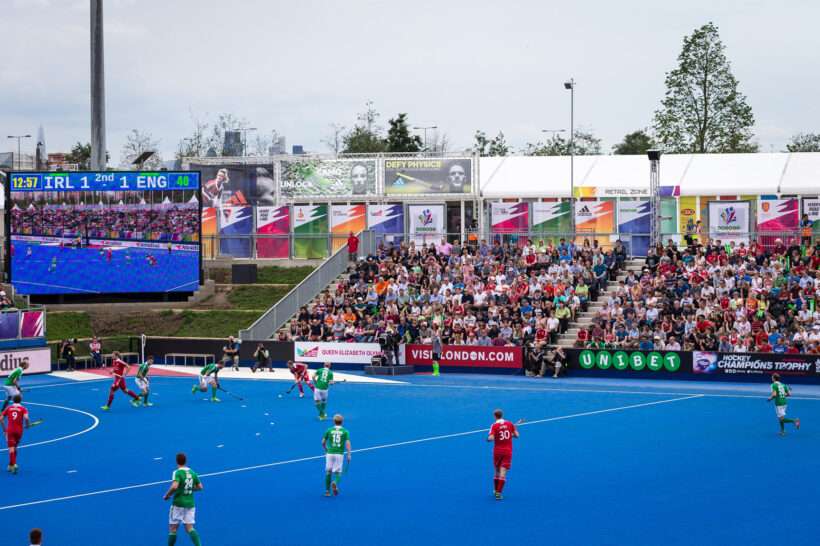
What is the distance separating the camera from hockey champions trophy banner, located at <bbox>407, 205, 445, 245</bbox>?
56312 millimetres

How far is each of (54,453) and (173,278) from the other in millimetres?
22708

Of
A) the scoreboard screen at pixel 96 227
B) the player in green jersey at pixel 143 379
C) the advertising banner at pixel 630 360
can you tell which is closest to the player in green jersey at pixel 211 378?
the player in green jersey at pixel 143 379

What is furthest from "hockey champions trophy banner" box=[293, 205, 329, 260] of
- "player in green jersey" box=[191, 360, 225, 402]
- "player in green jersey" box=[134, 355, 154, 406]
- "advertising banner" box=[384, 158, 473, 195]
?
"player in green jersey" box=[134, 355, 154, 406]

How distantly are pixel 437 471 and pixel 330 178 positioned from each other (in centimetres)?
3823

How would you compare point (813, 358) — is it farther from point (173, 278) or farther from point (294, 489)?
point (173, 278)

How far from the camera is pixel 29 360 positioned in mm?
44156

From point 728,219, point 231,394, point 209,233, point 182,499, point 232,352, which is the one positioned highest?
point 728,219

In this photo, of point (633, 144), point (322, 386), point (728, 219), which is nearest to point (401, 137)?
point (633, 144)

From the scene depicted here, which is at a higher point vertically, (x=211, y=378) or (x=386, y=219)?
(x=386, y=219)

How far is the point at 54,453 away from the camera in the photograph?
26.2 metres

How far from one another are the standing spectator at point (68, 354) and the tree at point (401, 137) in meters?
52.9

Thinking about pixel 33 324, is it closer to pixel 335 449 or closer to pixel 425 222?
pixel 425 222

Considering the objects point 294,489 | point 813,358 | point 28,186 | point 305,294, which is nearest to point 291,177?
point 305,294

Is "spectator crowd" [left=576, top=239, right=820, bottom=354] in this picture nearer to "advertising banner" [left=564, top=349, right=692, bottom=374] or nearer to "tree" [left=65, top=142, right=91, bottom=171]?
"advertising banner" [left=564, top=349, right=692, bottom=374]
